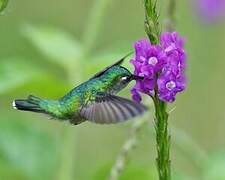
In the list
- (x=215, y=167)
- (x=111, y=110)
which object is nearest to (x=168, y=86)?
(x=111, y=110)

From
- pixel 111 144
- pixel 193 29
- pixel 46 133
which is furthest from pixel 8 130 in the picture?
pixel 193 29

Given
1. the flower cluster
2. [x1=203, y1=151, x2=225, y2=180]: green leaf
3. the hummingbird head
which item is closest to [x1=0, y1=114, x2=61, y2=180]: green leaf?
[x1=203, y1=151, x2=225, y2=180]: green leaf

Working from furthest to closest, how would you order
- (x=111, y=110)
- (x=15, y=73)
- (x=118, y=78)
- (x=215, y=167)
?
(x=215, y=167)
(x=15, y=73)
(x=118, y=78)
(x=111, y=110)

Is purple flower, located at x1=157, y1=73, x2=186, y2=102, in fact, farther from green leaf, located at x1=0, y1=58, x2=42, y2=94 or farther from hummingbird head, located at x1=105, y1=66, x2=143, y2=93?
green leaf, located at x1=0, y1=58, x2=42, y2=94

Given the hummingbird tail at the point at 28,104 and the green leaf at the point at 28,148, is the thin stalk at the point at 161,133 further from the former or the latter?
the green leaf at the point at 28,148

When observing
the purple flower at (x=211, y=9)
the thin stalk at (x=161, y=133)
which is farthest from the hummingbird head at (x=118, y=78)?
the purple flower at (x=211, y=9)

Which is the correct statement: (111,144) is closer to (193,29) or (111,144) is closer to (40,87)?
(193,29)

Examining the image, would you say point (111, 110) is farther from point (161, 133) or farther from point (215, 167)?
point (215, 167)
